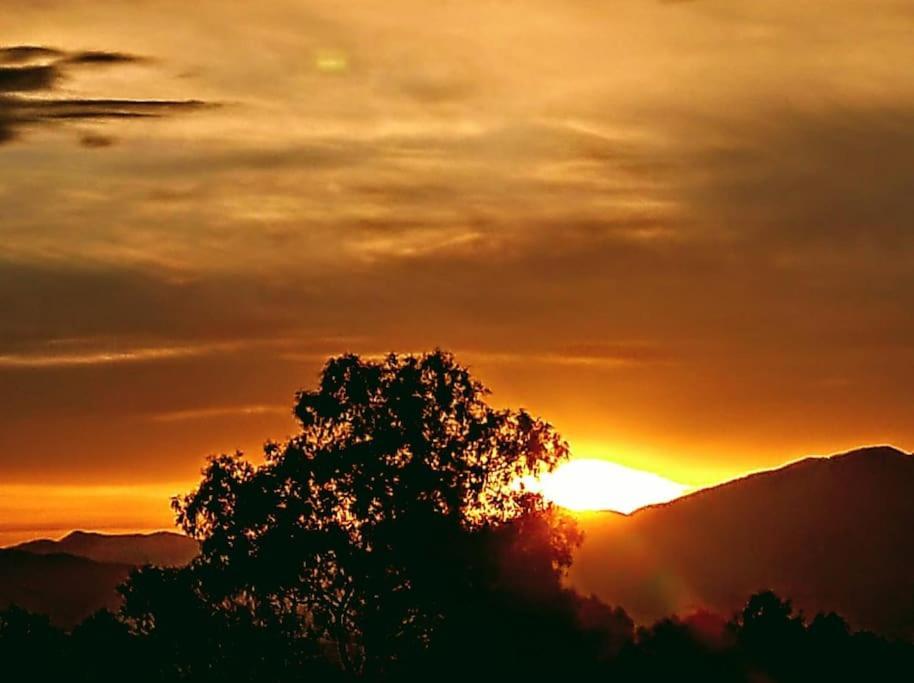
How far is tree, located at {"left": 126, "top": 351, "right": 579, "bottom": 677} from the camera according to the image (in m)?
98.9

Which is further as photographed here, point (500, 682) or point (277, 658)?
point (277, 658)

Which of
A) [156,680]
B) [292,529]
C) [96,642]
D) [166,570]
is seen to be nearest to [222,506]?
[292,529]

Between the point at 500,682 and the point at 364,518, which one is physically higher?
the point at 364,518

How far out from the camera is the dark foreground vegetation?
9581 cm

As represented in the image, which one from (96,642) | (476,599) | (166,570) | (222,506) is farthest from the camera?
(96,642)

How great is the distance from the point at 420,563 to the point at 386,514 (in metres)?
3.49

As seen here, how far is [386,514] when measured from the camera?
328 ft

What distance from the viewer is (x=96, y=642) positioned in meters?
136

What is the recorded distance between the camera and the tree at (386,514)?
9894cm

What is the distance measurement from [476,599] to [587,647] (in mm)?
7193

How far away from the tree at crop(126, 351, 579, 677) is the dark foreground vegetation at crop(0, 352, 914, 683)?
0.26ft

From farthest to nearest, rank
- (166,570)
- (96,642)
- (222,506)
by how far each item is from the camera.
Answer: (96,642)
(166,570)
(222,506)

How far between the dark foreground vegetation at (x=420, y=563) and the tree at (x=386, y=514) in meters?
0.08

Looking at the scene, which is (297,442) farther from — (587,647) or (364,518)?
(587,647)
